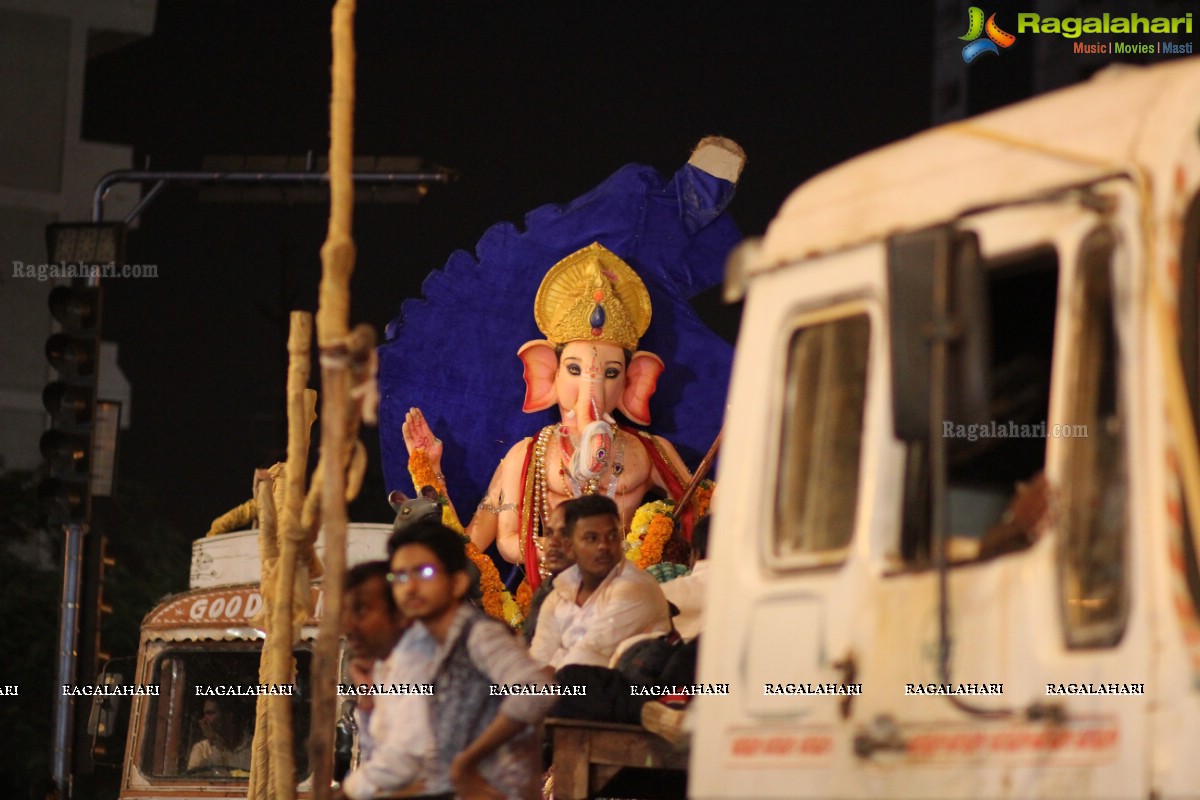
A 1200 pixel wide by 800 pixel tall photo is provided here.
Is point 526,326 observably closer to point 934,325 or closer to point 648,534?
point 648,534

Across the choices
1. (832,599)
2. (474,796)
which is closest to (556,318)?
(474,796)

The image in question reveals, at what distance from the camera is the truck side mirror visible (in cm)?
354

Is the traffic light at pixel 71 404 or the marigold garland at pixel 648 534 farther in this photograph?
the traffic light at pixel 71 404

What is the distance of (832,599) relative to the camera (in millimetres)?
4074

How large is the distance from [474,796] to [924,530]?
1.67 metres

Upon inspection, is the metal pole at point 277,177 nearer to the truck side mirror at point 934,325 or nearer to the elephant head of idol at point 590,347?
the elephant head of idol at point 590,347

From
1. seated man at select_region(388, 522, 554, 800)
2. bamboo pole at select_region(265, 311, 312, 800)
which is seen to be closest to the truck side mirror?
seated man at select_region(388, 522, 554, 800)

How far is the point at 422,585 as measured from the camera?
5148 millimetres

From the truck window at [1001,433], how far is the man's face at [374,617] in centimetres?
190

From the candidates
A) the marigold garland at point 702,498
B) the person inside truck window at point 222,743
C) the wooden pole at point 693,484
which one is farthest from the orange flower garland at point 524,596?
the person inside truck window at point 222,743

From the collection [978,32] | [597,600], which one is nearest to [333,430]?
[597,600]

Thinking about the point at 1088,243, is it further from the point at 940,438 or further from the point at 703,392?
the point at 703,392

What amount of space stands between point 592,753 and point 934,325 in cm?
273

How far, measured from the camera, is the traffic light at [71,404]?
1076 centimetres
